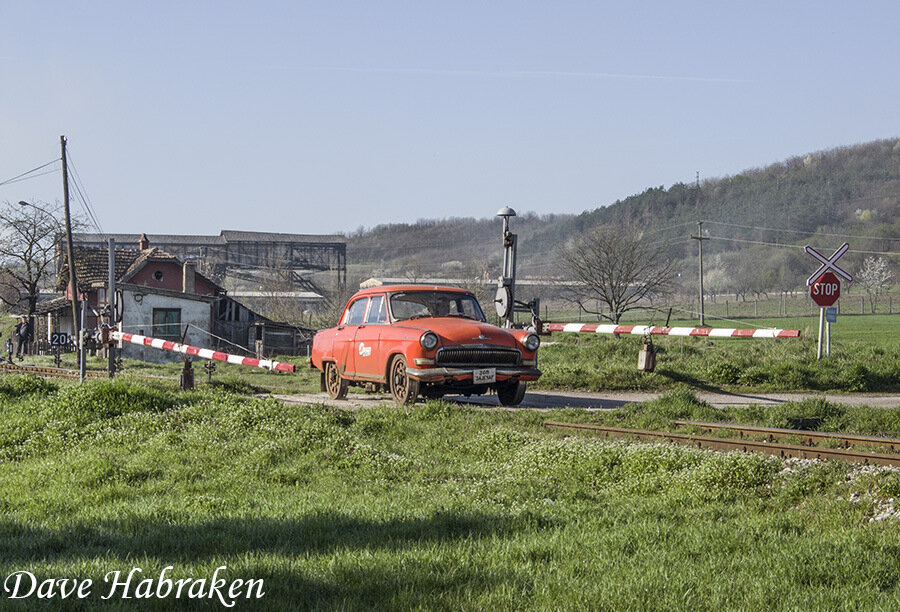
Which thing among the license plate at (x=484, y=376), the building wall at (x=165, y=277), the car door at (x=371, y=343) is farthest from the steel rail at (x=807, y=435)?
the building wall at (x=165, y=277)

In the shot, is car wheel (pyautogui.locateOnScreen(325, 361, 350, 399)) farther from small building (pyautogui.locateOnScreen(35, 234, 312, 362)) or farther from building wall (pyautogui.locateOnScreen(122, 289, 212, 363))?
small building (pyautogui.locateOnScreen(35, 234, 312, 362))

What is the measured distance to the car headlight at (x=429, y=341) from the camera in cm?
1295

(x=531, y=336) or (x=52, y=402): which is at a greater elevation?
(x=531, y=336)

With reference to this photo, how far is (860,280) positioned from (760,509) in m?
123

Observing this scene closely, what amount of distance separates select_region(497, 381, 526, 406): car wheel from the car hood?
0.85 meters

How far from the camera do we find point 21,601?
4.38 meters

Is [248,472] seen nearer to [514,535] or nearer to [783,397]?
[514,535]

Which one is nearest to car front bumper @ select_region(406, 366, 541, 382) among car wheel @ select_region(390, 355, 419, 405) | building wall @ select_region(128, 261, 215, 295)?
car wheel @ select_region(390, 355, 419, 405)

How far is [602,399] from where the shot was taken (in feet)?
51.9

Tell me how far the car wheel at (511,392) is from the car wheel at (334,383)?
3.10 metres

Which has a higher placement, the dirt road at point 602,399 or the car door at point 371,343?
the car door at point 371,343

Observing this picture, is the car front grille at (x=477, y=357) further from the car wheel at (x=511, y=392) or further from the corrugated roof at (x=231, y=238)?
the corrugated roof at (x=231, y=238)

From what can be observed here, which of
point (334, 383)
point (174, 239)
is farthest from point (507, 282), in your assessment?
point (174, 239)

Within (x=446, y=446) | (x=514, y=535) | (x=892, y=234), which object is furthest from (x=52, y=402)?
(x=892, y=234)
